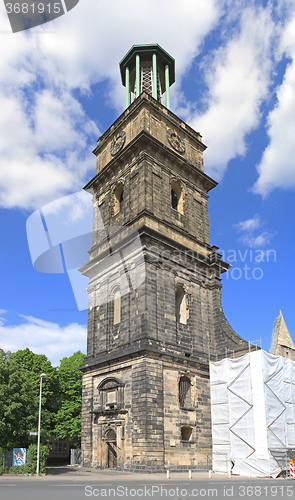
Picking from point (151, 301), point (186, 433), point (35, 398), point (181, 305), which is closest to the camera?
point (186, 433)

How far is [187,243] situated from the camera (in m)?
30.1

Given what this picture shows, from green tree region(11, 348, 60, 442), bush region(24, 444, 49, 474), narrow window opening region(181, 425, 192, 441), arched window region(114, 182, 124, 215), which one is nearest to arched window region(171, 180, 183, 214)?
arched window region(114, 182, 124, 215)

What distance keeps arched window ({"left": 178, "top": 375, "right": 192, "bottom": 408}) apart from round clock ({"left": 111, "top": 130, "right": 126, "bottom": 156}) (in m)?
19.1

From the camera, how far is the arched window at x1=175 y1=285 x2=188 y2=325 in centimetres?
2793

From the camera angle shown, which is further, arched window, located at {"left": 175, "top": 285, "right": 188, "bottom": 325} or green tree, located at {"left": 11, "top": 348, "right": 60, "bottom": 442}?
green tree, located at {"left": 11, "top": 348, "right": 60, "bottom": 442}

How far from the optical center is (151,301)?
81.8ft

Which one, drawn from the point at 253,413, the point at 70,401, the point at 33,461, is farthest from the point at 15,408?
the point at 70,401

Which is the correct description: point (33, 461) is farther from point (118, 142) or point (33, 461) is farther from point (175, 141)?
point (175, 141)

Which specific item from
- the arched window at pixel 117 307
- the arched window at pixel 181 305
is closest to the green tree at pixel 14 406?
the arched window at pixel 117 307

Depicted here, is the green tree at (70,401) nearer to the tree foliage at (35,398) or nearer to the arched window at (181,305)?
the tree foliage at (35,398)

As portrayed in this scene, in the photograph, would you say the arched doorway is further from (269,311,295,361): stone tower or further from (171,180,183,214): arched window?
(171,180,183,214): arched window

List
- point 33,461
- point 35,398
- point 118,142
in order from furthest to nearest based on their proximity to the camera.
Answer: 1. point 118,142
2. point 35,398
3. point 33,461

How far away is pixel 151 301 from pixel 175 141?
15236 mm

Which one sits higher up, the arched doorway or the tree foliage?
the tree foliage
